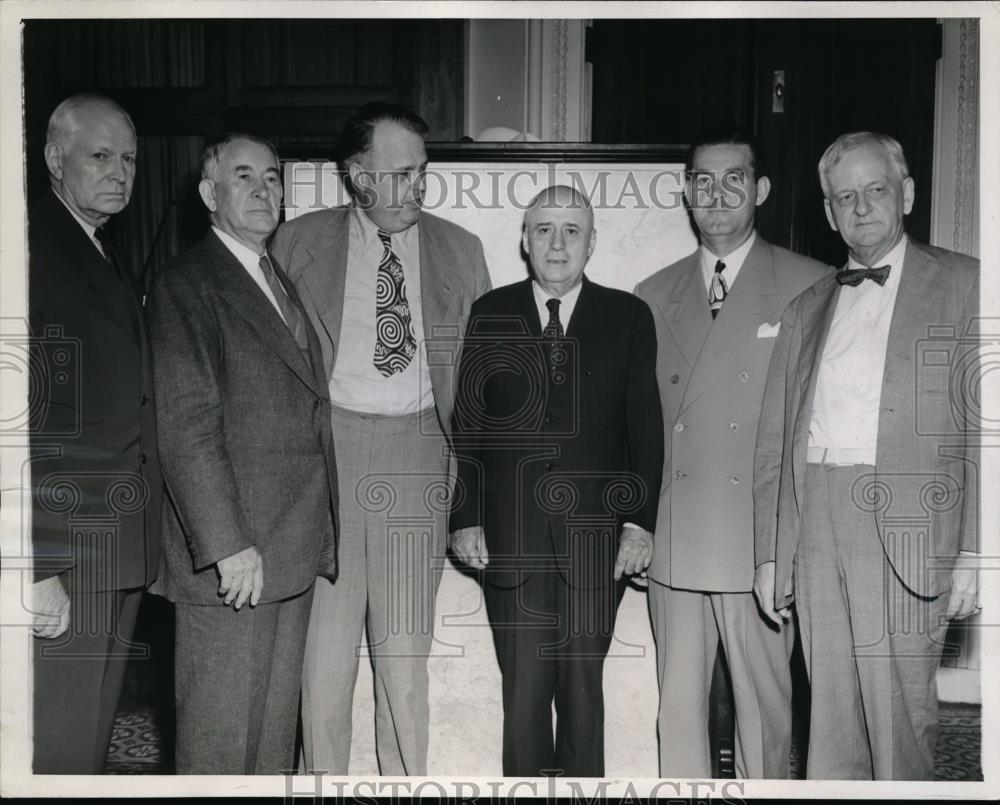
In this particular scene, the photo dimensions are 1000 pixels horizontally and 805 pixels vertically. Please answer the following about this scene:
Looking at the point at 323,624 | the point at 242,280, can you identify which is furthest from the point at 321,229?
the point at 323,624

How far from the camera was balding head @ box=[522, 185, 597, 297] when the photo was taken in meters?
2.75

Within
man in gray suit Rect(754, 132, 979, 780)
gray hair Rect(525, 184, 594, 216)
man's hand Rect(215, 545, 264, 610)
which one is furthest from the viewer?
gray hair Rect(525, 184, 594, 216)

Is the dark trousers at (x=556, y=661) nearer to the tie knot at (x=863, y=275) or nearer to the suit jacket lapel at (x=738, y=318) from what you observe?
the suit jacket lapel at (x=738, y=318)

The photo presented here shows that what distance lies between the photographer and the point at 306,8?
9.07 feet

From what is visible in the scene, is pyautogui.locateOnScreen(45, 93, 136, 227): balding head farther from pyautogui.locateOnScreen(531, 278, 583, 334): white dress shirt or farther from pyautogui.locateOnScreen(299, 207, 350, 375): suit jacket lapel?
pyautogui.locateOnScreen(531, 278, 583, 334): white dress shirt

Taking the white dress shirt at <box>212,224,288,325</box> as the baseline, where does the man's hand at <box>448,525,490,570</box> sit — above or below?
below

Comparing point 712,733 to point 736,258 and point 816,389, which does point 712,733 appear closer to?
point 816,389

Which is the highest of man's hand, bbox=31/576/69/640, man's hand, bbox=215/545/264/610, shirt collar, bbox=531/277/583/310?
shirt collar, bbox=531/277/583/310

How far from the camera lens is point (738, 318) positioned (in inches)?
108

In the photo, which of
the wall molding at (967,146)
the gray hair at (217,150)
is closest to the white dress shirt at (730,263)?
the wall molding at (967,146)

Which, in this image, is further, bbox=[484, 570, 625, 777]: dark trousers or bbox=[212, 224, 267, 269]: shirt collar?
bbox=[484, 570, 625, 777]: dark trousers

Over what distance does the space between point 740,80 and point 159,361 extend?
1.78m

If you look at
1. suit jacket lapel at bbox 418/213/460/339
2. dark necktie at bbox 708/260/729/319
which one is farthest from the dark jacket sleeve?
suit jacket lapel at bbox 418/213/460/339

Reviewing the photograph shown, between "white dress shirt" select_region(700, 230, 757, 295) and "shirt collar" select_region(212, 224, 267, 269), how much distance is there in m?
1.22
